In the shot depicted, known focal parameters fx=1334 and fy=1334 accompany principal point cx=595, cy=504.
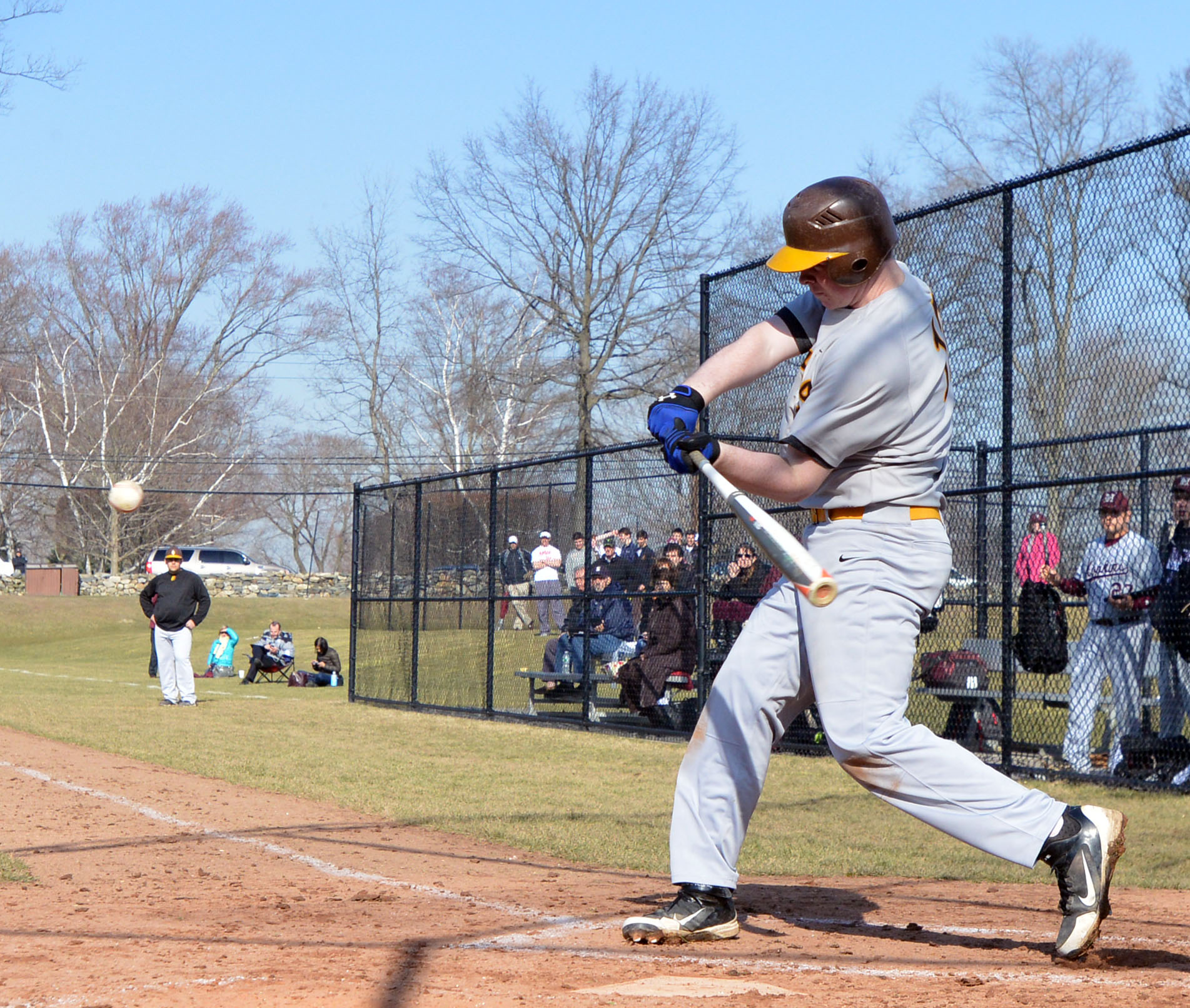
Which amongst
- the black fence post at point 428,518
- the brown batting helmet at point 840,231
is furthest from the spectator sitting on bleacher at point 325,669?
the brown batting helmet at point 840,231

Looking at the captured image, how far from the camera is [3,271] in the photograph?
46625mm

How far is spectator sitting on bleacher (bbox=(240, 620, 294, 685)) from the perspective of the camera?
2177 cm

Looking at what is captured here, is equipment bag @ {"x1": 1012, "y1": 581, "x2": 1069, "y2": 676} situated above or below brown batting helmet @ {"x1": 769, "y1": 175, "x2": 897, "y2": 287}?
below

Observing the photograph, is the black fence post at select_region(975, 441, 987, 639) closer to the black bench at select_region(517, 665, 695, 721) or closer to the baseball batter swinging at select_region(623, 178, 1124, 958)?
the black bench at select_region(517, 665, 695, 721)

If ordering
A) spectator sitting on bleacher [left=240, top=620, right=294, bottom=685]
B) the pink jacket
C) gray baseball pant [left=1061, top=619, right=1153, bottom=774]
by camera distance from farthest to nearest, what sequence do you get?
spectator sitting on bleacher [left=240, top=620, right=294, bottom=685] < the pink jacket < gray baseball pant [left=1061, top=619, right=1153, bottom=774]

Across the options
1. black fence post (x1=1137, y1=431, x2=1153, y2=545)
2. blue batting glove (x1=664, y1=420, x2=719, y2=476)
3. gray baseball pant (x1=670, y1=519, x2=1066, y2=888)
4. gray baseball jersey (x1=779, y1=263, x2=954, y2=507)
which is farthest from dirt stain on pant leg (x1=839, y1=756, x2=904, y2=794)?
black fence post (x1=1137, y1=431, x2=1153, y2=545)

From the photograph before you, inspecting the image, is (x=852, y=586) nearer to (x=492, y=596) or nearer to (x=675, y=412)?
(x=675, y=412)

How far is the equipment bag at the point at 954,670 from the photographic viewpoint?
9320 mm

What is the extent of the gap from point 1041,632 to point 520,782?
3630mm

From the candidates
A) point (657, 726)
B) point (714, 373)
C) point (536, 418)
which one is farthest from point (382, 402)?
point (714, 373)

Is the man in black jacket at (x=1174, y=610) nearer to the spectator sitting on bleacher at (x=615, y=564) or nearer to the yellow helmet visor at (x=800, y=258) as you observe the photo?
the spectator sitting on bleacher at (x=615, y=564)

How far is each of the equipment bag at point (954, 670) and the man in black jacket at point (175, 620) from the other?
8974 mm

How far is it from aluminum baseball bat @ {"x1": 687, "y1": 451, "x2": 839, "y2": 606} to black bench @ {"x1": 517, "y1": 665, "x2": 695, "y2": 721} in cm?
812

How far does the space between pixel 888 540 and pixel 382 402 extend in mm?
42103
